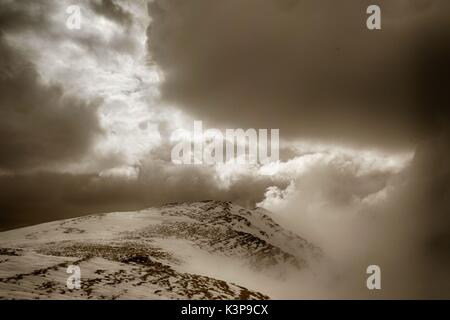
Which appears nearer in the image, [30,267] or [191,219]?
[30,267]

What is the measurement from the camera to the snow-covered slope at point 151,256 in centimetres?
2269

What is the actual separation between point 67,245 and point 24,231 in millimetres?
56140

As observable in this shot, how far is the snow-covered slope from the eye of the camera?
22688 millimetres

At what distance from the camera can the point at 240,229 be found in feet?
525

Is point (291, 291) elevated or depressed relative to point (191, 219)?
depressed

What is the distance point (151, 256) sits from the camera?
249 feet
